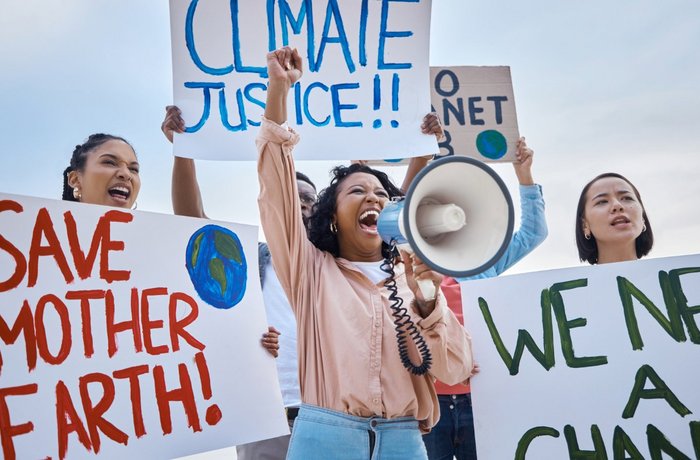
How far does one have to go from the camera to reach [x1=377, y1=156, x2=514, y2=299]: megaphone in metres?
→ 1.88

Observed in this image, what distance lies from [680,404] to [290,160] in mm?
1765

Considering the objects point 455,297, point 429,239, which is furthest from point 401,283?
point 455,297

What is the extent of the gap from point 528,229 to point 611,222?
1.31 feet

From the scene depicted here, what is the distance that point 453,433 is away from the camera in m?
2.95

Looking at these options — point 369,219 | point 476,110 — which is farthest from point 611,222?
point 369,219

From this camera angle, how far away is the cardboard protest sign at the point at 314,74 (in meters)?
3.10

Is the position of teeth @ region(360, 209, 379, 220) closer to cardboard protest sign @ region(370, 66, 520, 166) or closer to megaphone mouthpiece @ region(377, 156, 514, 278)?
megaphone mouthpiece @ region(377, 156, 514, 278)

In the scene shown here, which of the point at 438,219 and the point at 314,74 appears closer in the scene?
the point at 438,219

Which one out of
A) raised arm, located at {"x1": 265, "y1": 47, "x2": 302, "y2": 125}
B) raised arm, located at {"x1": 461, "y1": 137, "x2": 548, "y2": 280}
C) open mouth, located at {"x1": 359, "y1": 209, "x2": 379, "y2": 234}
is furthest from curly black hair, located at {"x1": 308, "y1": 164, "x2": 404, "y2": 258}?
raised arm, located at {"x1": 461, "y1": 137, "x2": 548, "y2": 280}

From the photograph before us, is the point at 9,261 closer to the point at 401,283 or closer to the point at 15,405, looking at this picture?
the point at 15,405

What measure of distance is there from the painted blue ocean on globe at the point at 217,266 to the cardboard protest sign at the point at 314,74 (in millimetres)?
534

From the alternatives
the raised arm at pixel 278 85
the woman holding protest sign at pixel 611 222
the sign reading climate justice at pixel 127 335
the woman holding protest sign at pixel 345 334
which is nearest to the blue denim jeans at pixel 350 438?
Result: the woman holding protest sign at pixel 345 334

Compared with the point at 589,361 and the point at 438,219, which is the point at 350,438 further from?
the point at 589,361

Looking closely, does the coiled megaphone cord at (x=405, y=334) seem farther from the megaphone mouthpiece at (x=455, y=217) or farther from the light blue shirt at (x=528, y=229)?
the light blue shirt at (x=528, y=229)
